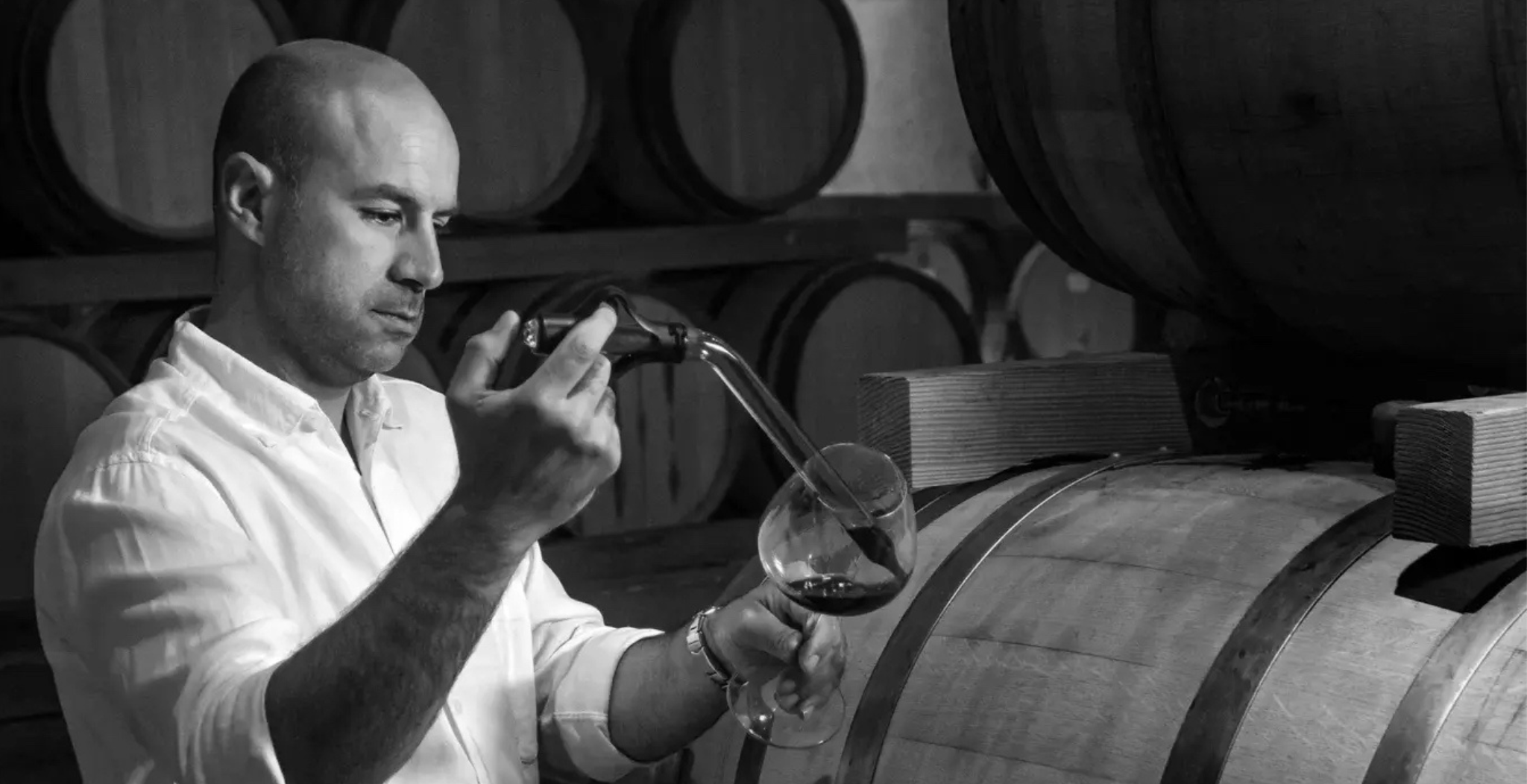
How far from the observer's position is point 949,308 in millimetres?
3662

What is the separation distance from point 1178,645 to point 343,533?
0.78 m

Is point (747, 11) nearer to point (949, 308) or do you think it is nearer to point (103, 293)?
point (949, 308)

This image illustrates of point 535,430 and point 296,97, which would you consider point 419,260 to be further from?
point 535,430

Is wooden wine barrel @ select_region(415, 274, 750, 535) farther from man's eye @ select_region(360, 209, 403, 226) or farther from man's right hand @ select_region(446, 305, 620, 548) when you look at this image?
man's right hand @ select_region(446, 305, 620, 548)

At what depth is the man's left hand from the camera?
1.63 m

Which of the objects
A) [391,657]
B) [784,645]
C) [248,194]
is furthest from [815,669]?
[248,194]

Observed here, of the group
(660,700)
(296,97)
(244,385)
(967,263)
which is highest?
(296,97)

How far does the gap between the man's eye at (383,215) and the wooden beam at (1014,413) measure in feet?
2.02

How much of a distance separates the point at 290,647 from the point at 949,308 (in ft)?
7.62

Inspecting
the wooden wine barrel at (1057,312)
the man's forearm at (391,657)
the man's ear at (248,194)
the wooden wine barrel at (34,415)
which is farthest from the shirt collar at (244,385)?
the wooden wine barrel at (1057,312)

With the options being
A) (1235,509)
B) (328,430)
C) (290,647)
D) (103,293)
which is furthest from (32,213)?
(1235,509)

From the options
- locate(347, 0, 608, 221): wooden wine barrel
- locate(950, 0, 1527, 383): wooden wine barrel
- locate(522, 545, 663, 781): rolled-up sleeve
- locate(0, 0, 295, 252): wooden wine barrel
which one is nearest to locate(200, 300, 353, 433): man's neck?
locate(522, 545, 663, 781): rolled-up sleeve

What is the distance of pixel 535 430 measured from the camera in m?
1.31

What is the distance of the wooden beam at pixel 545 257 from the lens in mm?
2727
